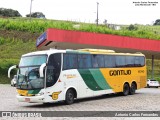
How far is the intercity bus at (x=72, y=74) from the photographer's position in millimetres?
16734

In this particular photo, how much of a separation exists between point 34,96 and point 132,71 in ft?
29.4

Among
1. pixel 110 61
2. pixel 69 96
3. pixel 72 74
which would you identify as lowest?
pixel 69 96

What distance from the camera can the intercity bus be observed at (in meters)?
16.7

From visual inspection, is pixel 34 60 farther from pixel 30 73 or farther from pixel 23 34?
pixel 23 34

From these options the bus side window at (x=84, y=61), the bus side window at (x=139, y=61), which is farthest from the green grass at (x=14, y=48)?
the bus side window at (x=84, y=61)

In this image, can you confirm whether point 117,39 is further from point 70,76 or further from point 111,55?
point 70,76

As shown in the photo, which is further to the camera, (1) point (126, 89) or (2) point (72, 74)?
(1) point (126, 89)

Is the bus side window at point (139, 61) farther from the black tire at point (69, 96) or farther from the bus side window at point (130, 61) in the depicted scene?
the black tire at point (69, 96)

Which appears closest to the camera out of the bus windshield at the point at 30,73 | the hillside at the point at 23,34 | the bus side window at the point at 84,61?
the bus windshield at the point at 30,73

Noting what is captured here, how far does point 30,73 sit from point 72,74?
8.22 feet

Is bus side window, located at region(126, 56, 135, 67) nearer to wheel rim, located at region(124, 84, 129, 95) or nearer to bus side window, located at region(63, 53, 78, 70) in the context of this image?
wheel rim, located at region(124, 84, 129, 95)

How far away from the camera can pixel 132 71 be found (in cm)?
2364

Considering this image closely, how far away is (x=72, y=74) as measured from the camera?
1847 cm

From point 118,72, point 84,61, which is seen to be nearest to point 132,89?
point 118,72
